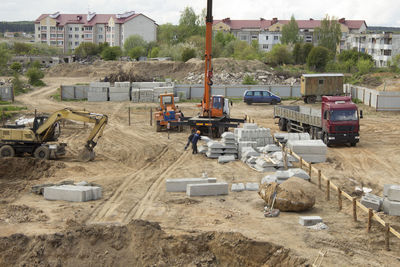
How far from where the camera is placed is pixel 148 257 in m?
12.7

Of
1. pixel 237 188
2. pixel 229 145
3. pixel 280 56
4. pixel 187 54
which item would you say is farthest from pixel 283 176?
pixel 280 56

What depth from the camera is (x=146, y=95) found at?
1772 inches

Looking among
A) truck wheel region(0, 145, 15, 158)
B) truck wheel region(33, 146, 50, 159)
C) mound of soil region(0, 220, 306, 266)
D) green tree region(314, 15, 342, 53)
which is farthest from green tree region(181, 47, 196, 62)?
mound of soil region(0, 220, 306, 266)

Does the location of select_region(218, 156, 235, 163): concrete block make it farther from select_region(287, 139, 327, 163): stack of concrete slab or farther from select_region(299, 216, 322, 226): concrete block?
select_region(299, 216, 322, 226): concrete block

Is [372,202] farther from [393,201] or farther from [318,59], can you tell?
[318,59]

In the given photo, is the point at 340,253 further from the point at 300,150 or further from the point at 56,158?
the point at 56,158

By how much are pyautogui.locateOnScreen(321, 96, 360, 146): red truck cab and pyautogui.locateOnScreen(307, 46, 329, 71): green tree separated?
1734 inches

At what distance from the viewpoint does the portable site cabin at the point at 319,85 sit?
43562 millimetres

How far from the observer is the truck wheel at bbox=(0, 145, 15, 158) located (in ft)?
75.1

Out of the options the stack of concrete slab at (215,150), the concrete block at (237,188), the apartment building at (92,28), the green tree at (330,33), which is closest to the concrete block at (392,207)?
the concrete block at (237,188)

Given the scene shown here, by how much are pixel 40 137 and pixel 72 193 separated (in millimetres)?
6922

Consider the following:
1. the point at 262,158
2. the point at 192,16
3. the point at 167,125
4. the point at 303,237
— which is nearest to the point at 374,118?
the point at 167,125

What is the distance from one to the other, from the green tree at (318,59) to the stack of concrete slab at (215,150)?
4827 cm

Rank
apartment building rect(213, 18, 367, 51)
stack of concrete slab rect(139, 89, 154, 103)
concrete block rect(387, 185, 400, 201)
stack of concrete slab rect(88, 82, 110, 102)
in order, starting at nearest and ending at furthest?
concrete block rect(387, 185, 400, 201)
stack of concrete slab rect(139, 89, 154, 103)
stack of concrete slab rect(88, 82, 110, 102)
apartment building rect(213, 18, 367, 51)
